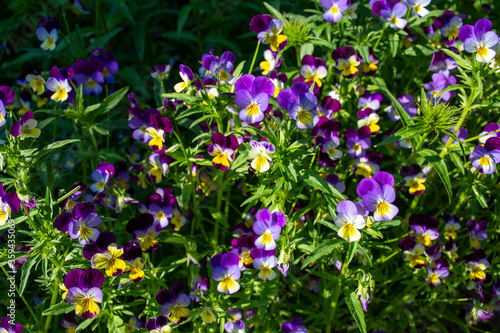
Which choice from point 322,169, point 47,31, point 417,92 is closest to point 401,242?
point 322,169

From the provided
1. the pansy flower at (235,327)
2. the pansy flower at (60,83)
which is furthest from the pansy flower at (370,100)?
the pansy flower at (60,83)

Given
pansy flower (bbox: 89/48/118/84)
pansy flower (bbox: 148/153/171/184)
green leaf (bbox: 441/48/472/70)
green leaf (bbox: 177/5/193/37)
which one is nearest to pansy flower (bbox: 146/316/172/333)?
pansy flower (bbox: 148/153/171/184)

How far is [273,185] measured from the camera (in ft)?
7.29

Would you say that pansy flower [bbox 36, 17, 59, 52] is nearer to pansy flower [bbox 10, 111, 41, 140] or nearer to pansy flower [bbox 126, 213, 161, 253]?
pansy flower [bbox 10, 111, 41, 140]

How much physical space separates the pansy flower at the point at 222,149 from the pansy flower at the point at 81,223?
563 millimetres

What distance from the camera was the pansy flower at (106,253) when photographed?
78.8 inches

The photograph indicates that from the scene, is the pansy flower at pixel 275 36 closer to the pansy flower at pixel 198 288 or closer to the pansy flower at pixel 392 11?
the pansy flower at pixel 392 11

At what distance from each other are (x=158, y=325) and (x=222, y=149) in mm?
843

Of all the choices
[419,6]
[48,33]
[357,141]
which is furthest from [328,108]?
[48,33]

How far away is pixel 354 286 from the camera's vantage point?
2.33 metres

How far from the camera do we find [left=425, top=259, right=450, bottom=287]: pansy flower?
2.43 meters

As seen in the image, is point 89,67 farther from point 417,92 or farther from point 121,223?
point 417,92

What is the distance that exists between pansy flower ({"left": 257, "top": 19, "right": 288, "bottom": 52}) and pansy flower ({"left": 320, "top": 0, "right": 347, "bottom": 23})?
1.06 ft

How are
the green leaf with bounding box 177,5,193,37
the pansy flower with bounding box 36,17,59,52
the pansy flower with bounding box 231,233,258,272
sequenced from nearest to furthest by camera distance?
the pansy flower with bounding box 231,233,258,272 < the pansy flower with bounding box 36,17,59,52 < the green leaf with bounding box 177,5,193,37
